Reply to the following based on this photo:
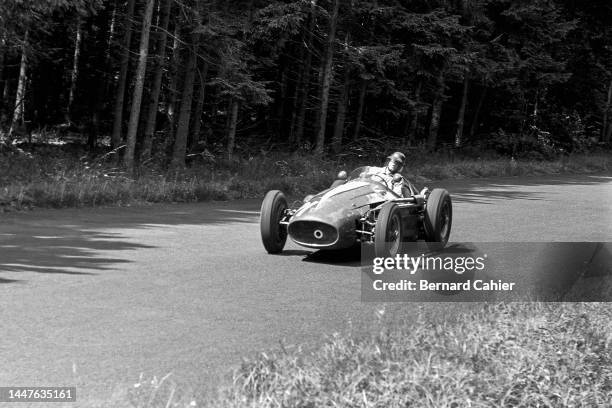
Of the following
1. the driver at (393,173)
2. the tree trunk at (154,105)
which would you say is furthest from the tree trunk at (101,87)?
the driver at (393,173)

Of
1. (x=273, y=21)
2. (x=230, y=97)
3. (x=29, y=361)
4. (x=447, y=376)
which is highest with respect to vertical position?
(x=273, y=21)

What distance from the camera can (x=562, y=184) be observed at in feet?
94.8

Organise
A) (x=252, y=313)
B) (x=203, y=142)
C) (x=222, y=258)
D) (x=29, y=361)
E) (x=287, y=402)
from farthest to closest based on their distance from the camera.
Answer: (x=203, y=142), (x=222, y=258), (x=252, y=313), (x=29, y=361), (x=287, y=402)

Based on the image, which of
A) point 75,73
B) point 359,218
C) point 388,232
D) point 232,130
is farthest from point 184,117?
point 388,232

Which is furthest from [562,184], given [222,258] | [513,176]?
[222,258]

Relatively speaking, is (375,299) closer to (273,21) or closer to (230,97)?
(230,97)

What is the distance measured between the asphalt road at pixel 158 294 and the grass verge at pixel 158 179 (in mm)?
959

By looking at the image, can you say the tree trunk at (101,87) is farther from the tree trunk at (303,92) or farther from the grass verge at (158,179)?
the tree trunk at (303,92)

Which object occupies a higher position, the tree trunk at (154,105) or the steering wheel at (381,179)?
the tree trunk at (154,105)

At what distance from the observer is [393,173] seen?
39.9ft

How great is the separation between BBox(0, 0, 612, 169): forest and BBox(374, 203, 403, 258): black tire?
38.8 ft

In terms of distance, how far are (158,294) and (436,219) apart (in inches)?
193

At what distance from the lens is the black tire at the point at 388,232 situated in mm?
10320

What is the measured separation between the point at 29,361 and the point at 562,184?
84.0 ft
